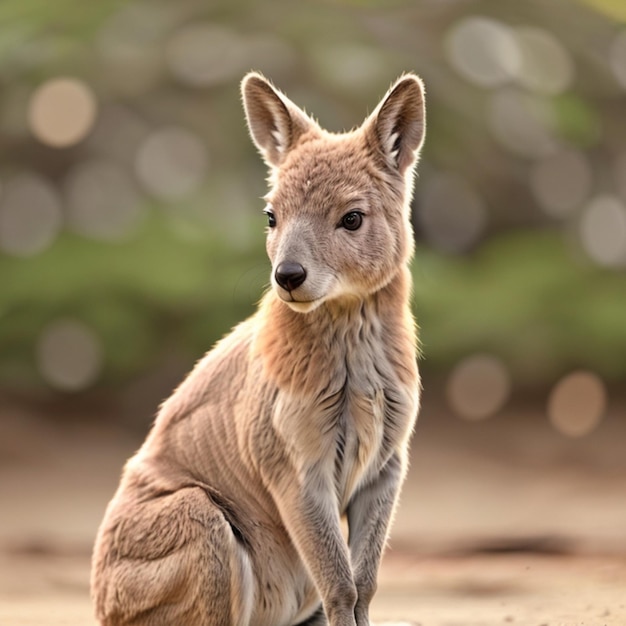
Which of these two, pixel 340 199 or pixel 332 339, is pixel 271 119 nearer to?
pixel 340 199

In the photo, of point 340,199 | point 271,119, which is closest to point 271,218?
point 340,199

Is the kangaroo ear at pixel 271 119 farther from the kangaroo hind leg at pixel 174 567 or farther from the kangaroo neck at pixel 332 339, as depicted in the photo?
the kangaroo hind leg at pixel 174 567

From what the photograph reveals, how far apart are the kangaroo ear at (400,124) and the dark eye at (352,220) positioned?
465 mm

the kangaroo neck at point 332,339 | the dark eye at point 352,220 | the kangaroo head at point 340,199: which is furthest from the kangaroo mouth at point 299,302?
the dark eye at point 352,220

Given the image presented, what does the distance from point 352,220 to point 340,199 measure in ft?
0.43

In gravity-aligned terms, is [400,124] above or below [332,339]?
above

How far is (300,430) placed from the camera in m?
6.35

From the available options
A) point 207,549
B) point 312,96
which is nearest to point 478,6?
point 312,96

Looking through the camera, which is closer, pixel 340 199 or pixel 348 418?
pixel 340 199

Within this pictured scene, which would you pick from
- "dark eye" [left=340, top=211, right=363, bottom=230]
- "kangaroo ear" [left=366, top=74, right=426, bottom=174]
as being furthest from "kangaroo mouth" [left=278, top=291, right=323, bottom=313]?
"kangaroo ear" [left=366, top=74, right=426, bottom=174]

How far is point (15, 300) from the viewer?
13539 mm

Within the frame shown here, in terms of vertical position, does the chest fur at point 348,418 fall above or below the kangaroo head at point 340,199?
below

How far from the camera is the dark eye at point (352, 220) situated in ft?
20.4

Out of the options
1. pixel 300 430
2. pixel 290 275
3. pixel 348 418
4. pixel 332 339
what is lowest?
pixel 300 430
